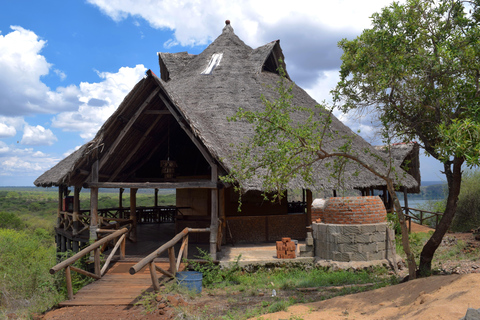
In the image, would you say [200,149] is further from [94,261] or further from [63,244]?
[63,244]

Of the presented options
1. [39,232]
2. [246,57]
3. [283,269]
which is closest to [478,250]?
[283,269]

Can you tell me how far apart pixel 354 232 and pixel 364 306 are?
10.5ft

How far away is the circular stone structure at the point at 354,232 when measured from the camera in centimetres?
899

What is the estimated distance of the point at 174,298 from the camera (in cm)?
→ 652

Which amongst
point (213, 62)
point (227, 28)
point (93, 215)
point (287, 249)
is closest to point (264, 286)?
point (287, 249)

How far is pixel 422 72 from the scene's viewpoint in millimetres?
7039

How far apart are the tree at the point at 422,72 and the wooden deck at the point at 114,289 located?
5.46m

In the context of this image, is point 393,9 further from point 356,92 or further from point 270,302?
point 270,302

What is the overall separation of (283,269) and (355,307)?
10.9 ft

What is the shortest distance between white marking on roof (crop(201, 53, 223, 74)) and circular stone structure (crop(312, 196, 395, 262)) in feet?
31.1

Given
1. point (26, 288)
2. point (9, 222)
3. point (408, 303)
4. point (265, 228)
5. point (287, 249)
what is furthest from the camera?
point (9, 222)

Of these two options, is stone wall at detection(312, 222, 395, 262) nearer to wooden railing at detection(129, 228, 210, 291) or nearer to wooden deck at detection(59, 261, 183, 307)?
wooden railing at detection(129, 228, 210, 291)

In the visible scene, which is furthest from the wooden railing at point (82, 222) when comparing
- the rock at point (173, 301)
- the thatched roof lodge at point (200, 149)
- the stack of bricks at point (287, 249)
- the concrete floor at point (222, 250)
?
the stack of bricks at point (287, 249)

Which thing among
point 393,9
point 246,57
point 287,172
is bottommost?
point 287,172
